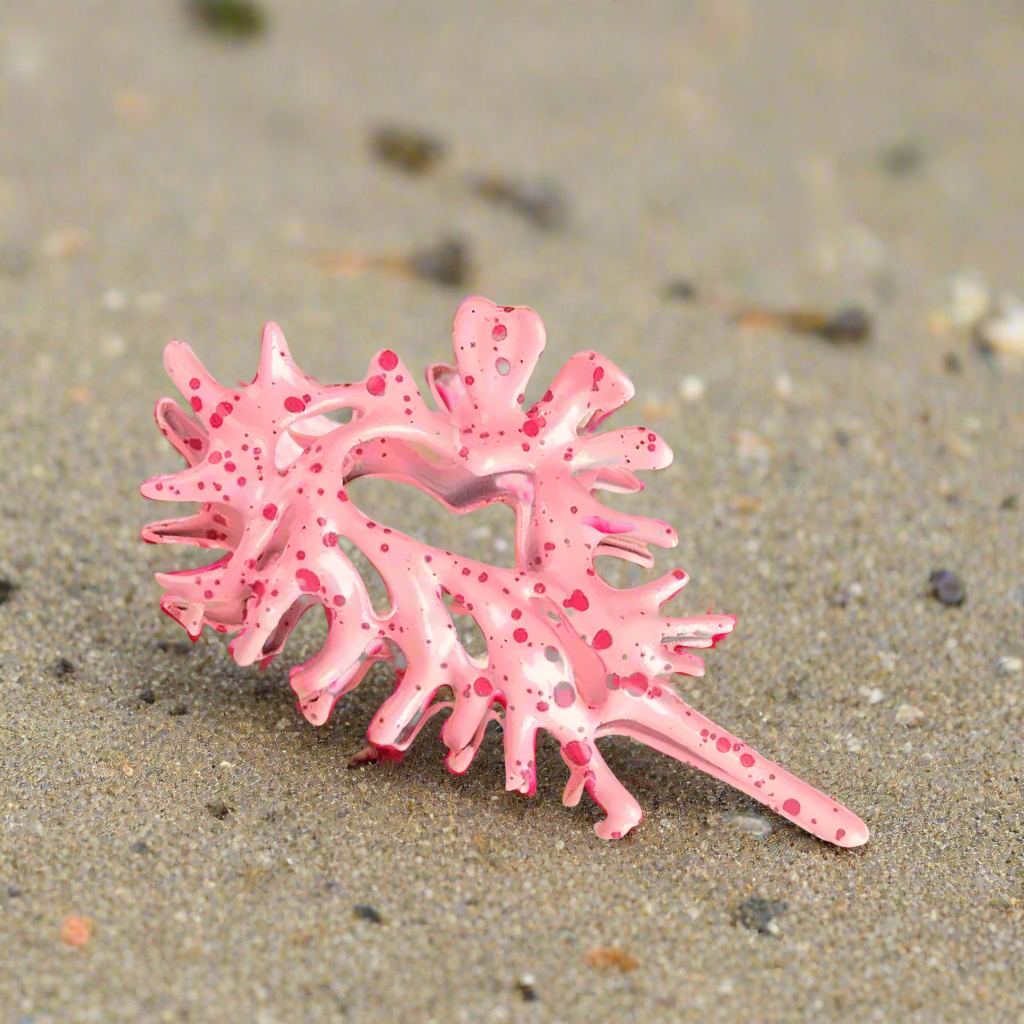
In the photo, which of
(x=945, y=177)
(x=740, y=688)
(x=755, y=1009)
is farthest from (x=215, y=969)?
(x=945, y=177)

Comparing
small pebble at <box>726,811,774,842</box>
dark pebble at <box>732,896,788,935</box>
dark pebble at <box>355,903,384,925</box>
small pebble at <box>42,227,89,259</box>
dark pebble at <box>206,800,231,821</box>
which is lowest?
dark pebble at <box>206,800,231,821</box>

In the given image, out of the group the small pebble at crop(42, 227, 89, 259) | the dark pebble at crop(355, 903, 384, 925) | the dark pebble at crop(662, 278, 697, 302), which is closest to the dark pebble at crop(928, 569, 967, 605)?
the dark pebble at crop(662, 278, 697, 302)

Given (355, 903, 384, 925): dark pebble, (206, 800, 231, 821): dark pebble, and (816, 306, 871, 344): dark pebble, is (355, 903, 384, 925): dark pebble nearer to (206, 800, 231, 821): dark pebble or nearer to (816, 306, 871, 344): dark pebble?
(206, 800, 231, 821): dark pebble

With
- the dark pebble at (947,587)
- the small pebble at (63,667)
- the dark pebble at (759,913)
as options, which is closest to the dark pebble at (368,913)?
the dark pebble at (759,913)

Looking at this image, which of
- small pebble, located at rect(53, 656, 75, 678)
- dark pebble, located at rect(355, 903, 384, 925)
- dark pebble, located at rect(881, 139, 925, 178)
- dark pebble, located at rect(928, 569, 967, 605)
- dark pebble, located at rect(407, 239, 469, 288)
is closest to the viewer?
dark pebble, located at rect(355, 903, 384, 925)

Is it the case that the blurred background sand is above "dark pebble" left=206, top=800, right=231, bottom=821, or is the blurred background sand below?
above

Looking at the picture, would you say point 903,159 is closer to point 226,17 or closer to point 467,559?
point 226,17
